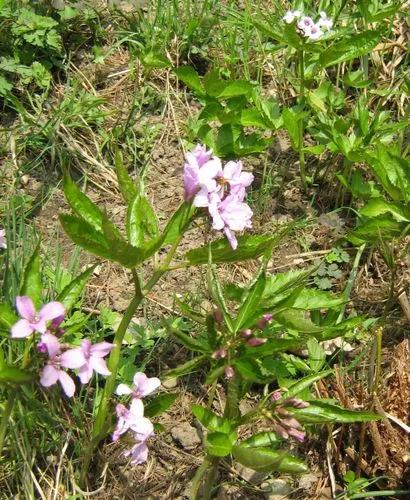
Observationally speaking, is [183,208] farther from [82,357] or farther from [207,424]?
[207,424]

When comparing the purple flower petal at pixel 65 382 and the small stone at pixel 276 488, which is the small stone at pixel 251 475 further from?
the purple flower petal at pixel 65 382

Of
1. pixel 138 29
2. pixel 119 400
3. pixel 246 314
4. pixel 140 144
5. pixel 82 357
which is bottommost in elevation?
pixel 119 400

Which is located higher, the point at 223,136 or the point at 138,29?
the point at 138,29

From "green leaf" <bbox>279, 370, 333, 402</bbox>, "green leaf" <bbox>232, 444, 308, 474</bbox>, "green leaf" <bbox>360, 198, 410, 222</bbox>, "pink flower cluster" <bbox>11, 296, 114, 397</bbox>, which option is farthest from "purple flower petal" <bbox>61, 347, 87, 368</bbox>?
"green leaf" <bbox>360, 198, 410, 222</bbox>

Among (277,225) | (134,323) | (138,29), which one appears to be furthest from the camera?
(138,29)

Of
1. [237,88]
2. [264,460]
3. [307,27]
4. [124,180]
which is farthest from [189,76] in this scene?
[264,460]

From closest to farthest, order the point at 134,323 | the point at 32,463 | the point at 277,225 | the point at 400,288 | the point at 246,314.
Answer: the point at 246,314 → the point at 32,463 → the point at 134,323 → the point at 400,288 → the point at 277,225

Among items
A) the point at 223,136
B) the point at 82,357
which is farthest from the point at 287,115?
the point at 82,357
